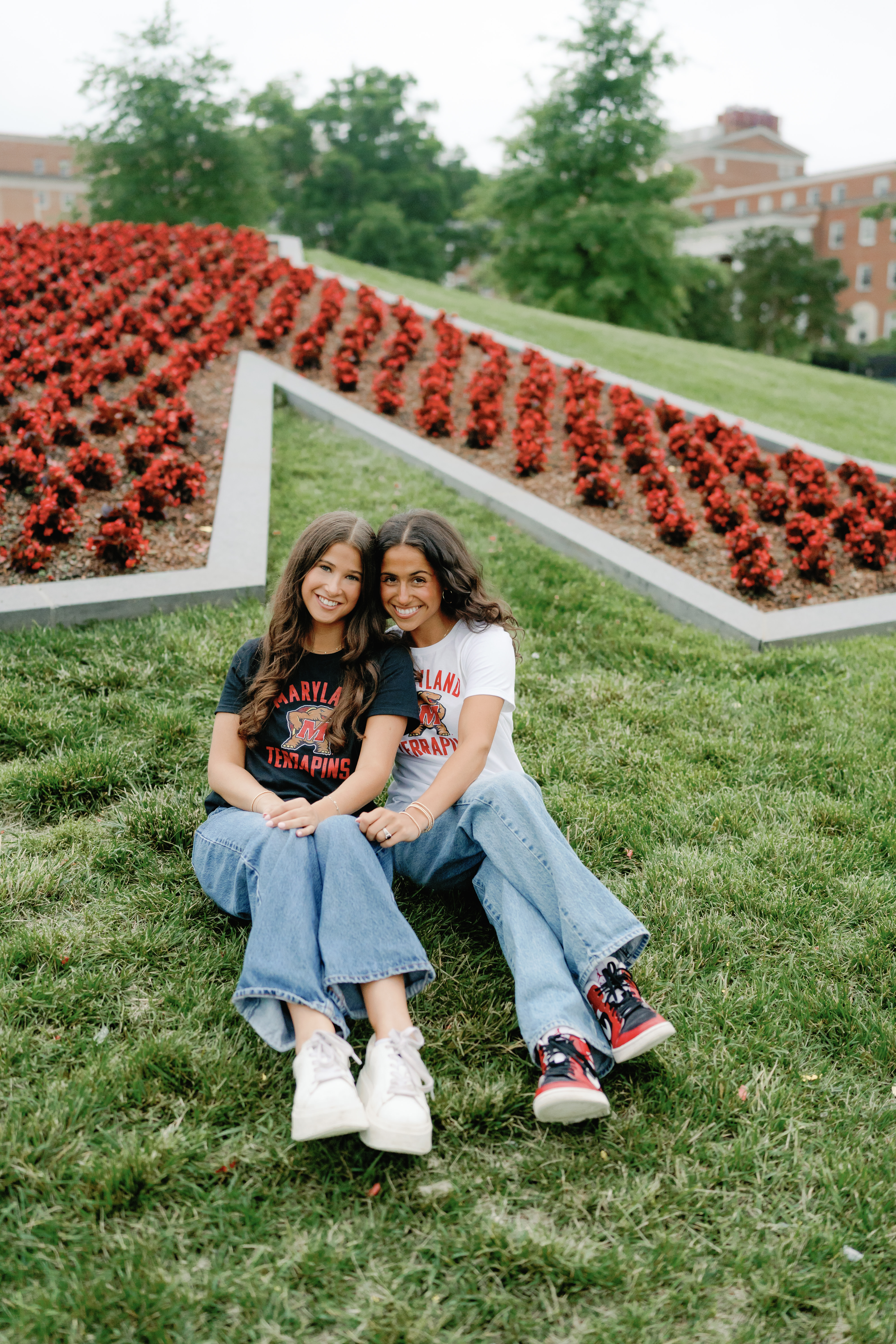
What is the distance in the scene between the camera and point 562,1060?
1.98 m

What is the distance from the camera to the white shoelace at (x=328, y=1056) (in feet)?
6.14

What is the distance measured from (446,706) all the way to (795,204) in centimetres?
6599

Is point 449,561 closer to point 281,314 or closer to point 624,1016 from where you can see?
point 624,1016

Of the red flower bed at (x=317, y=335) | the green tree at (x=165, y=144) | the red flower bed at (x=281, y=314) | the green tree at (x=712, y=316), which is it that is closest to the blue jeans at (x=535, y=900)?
the red flower bed at (x=317, y=335)

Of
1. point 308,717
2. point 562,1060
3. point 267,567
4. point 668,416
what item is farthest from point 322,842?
point 668,416

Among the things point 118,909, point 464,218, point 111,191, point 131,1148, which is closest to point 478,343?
point 118,909

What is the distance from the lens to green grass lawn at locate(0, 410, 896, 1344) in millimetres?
1623

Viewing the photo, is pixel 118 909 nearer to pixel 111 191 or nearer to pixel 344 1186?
pixel 344 1186

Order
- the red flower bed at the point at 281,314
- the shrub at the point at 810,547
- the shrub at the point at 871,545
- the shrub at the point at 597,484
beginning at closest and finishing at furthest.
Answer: the shrub at the point at 810,547 → the shrub at the point at 871,545 → the shrub at the point at 597,484 → the red flower bed at the point at 281,314

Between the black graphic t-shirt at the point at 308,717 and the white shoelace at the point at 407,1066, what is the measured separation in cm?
73

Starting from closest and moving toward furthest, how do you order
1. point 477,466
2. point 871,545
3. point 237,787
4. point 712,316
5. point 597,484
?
point 237,787 → point 871,545 → point 597,484 → point 477,466 → point 712,316

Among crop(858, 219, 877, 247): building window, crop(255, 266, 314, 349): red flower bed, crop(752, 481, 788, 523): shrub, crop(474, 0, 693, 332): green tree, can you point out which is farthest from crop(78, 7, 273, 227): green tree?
crop(858, 219, 877, 247): building window

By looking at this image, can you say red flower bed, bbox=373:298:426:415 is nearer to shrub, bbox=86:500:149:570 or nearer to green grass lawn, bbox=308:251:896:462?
green grass lawn, bbox=308:251:896:462

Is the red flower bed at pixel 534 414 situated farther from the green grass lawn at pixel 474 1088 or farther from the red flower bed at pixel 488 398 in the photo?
the green grass lawn at pixel 474 1088
